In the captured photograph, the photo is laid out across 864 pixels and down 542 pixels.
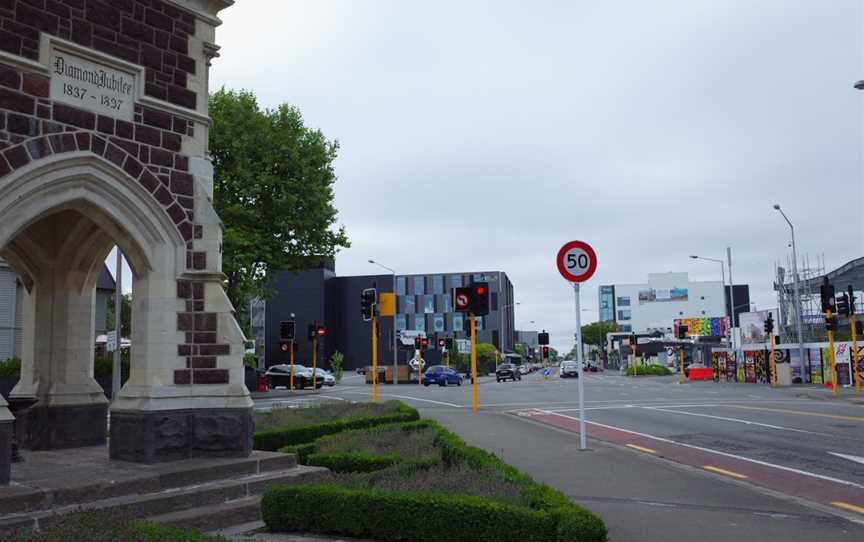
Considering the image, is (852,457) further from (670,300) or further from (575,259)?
(670,300)

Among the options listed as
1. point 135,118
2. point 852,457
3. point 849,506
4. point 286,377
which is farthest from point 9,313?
point 849,506

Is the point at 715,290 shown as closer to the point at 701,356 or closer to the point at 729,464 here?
the point at 701,356

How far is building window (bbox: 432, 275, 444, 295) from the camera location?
108613mm

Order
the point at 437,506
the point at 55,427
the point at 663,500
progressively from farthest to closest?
1. the point at 55,427
2. the point at 663,500
3. the point at 437,506

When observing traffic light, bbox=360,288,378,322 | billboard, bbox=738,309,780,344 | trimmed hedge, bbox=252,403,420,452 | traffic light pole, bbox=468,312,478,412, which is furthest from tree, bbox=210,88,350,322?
billboard, bbox=738,309,780,344

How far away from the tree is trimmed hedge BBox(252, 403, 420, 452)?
1718cm

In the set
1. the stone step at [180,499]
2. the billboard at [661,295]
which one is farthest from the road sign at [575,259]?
the billboard at [661,295]

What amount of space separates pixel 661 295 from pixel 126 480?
136 meters

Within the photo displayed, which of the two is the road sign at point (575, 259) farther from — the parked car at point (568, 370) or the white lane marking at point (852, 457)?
the parked car at point (568, 370)

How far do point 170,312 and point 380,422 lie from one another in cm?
644

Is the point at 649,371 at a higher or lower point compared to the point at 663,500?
lower

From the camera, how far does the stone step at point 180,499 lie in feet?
20.9

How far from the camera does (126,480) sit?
7355 mm

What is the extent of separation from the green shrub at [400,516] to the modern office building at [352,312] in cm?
7003
